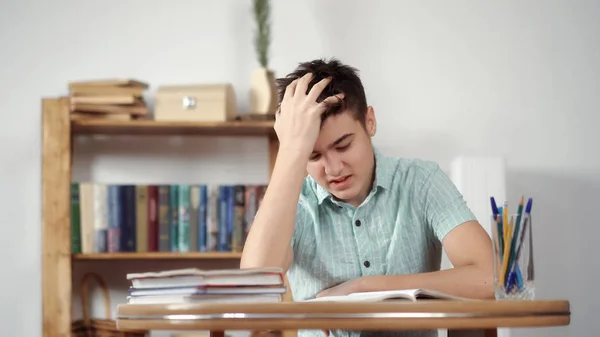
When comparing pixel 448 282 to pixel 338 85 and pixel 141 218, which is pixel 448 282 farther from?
pixel 141 218

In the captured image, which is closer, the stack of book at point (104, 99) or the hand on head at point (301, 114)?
the hand on head at point (301, 114)

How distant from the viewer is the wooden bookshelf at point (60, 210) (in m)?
2.94

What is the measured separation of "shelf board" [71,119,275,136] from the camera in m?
2.96

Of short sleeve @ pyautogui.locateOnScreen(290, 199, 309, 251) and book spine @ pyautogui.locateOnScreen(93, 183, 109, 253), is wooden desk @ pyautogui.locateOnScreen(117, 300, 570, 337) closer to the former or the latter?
short sleeve @ pyautogui.locateOnScreen(290, 199, 309, 251)

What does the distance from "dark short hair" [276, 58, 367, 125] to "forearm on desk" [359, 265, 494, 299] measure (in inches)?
15.9

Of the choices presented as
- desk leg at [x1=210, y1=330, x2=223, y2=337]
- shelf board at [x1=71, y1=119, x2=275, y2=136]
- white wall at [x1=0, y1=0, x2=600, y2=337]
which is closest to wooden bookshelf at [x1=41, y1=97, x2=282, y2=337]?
shelf board at [x1=71, y1=119, x2=275, y2=136]

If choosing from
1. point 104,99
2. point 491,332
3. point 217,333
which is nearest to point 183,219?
point 104,99

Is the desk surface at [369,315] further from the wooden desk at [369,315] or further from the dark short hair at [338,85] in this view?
the dark short hair at [338,85]

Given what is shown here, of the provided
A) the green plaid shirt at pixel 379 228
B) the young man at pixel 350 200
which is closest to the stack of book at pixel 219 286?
the young man at pixel 350 200

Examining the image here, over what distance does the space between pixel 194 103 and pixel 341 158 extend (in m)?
1.40

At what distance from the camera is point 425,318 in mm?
953

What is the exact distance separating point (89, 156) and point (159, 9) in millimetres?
663

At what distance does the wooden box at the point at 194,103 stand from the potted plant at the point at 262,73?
104mm

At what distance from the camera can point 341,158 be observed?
167 centimetres
